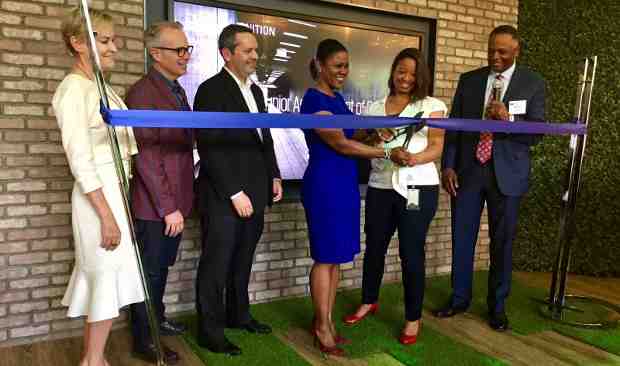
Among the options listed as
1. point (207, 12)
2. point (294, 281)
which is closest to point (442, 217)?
point (294, 281)

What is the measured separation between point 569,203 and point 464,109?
3.12 feet

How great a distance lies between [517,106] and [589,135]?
1.99 meters

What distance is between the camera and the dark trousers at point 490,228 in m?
3.22

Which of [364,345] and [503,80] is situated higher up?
[503,80]

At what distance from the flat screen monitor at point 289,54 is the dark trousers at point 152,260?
1088 mm

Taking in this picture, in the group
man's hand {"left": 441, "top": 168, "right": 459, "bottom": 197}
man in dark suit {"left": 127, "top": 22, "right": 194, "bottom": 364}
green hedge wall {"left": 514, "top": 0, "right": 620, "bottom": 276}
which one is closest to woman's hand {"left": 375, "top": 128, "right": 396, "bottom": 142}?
man's hand {"left": 441, "top": 168, "right": 459, "bottom": 197}

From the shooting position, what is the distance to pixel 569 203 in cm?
343

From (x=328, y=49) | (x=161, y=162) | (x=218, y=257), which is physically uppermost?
(x=328, y=49)

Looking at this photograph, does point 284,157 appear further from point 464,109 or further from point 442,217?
point 442,217

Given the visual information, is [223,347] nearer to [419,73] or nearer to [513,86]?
[419,73]

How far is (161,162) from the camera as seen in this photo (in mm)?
2424

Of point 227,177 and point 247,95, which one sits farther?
point 247,95

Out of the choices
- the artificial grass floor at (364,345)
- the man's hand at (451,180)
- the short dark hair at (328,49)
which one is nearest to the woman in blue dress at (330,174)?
the short dark hair at (328,49)

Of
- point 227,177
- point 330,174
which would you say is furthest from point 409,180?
point 227,177
